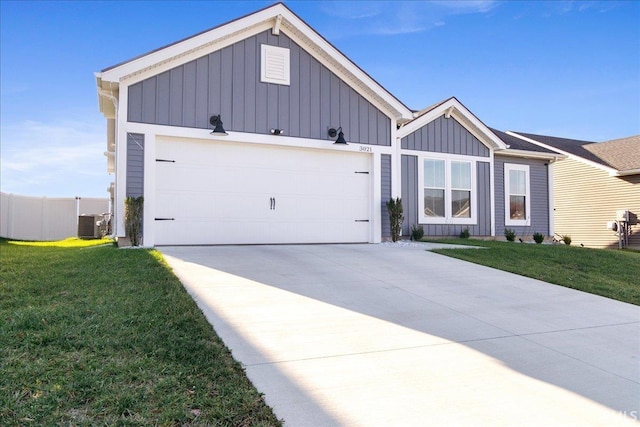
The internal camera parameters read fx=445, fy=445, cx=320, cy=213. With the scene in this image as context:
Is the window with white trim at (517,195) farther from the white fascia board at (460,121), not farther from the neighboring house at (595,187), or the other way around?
the neighboring house at (595,187)

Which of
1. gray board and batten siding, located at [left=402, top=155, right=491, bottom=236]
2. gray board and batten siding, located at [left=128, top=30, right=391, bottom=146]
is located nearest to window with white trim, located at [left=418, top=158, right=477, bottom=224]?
gray board and batten siding, located at [left=402, top=155, right=491, bottom=236]

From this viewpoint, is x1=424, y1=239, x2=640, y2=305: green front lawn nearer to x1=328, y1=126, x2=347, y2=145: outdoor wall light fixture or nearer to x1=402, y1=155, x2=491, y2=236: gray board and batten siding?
x1=402, y1=155, x2=491, y2=236: gray board and batten siding

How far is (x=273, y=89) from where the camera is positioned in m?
9.83

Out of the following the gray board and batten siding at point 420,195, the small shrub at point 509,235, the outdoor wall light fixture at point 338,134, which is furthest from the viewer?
the small shrub at point 509,235

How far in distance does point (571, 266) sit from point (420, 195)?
14.8 feet

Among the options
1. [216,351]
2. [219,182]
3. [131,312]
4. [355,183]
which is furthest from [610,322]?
[219,182]

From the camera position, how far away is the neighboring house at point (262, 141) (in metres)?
8.79

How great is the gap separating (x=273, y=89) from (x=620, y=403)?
8.52 meters

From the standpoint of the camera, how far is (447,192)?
40.8 feet

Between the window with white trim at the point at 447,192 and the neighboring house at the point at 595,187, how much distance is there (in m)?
5.91

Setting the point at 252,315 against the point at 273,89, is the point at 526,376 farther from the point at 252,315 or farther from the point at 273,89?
the point at 273,89

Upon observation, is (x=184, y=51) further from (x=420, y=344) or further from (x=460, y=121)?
(x=460, y=121)

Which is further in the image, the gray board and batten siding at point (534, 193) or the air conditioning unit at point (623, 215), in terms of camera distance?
the air conditioning unit at point (623, 215)

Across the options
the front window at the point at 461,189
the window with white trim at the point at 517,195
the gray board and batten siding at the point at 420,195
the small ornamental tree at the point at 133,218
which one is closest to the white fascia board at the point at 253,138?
the gray board and batten siding at the point at 420,195
